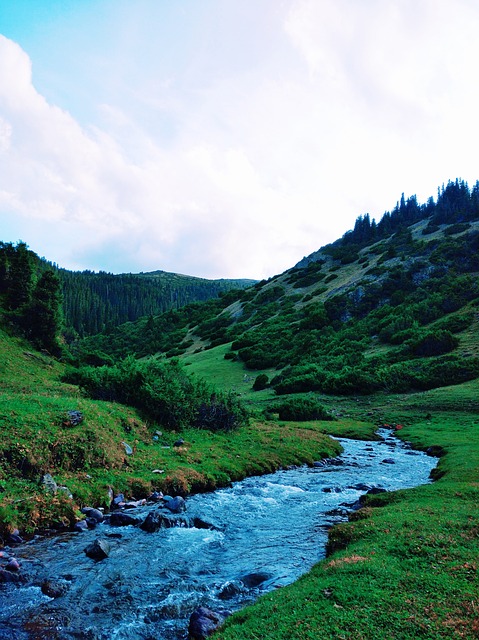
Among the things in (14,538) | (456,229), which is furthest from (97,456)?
(456,229)

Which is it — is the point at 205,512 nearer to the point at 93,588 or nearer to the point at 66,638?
the point at 93,588

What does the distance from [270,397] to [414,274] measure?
60360mm

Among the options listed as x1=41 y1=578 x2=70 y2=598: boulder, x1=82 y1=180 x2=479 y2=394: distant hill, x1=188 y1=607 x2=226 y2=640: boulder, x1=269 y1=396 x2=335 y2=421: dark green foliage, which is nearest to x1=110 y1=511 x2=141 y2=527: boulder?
x1=41 y1=578 x2=70 y2=598: boulder

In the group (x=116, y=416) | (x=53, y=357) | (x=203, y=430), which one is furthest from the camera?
(x=53, y=357)

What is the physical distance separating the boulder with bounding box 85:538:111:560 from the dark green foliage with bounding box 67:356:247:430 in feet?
47.2

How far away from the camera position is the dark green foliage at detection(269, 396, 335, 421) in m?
49.1

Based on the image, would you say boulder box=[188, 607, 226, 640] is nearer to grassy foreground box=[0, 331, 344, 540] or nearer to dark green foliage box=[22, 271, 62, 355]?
grassy foreground box=[0, 331, 344, 540]

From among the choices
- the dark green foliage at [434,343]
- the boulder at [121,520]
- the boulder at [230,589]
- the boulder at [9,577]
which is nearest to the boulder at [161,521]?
the boulder at [121,520]

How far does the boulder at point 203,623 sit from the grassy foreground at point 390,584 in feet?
1.87

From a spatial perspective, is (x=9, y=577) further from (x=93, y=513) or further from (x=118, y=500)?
(x=118, y=500)

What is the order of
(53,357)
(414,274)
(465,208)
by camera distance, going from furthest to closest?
(465,208) → (414,274) → (53,357)

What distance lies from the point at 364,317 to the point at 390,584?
299ft

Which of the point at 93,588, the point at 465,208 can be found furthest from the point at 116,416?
the point at 465,208

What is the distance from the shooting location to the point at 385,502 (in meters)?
18.7
